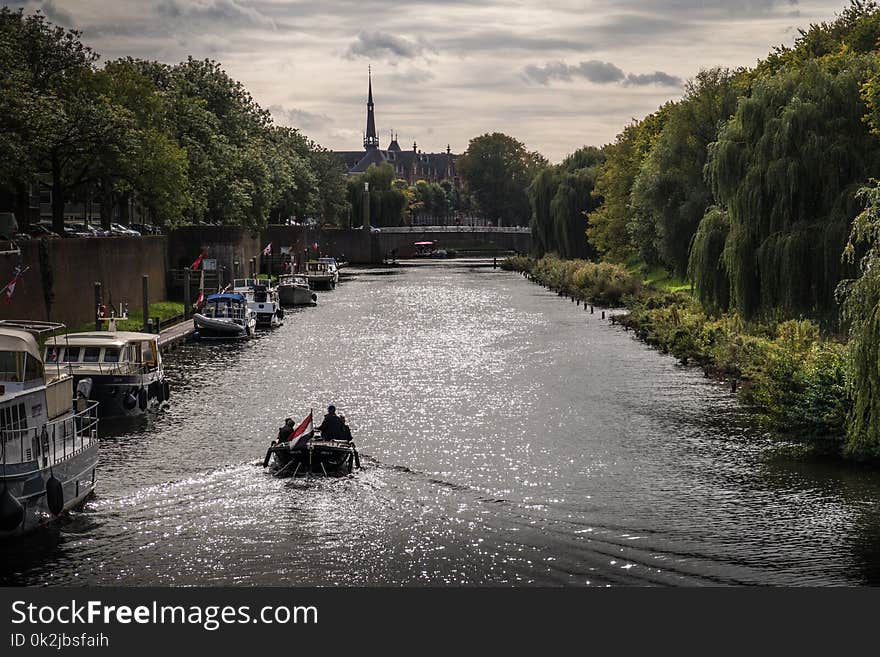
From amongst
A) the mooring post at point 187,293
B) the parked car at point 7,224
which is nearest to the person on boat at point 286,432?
the parked car at point 7,224

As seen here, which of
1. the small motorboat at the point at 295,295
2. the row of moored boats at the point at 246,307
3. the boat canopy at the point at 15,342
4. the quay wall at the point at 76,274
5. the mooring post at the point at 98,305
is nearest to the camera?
the boat canopy at the point at 15,342

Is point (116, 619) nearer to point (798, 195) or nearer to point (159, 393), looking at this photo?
point (159, 393)

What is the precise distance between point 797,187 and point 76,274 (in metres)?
35.5

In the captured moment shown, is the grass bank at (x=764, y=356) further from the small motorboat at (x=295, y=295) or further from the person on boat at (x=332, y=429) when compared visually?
the small motorboat at (x=295, y=295)

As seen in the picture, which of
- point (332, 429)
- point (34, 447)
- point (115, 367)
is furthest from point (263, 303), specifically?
point (34, 447)

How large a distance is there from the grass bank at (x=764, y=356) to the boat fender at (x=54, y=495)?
18331 mm

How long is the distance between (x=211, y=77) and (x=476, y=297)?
88.9 feet

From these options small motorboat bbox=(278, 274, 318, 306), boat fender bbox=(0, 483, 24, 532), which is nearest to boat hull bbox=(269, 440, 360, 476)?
boat fender bbox=(0, 483, 24, 532)

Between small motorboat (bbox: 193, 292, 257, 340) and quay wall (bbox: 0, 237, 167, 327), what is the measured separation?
16.7 ft

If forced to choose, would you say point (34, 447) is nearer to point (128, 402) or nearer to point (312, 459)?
point (312, 459)

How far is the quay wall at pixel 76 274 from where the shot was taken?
54.4 meters

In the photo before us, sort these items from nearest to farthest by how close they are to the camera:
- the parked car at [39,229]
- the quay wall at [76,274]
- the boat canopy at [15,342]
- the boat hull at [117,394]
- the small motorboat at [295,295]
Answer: the boat canopy at [15,342] < the boat hull at [117,394] < the quay wall at [76,274] < the parked car at [39,229] < the small motorboat at [295,295]

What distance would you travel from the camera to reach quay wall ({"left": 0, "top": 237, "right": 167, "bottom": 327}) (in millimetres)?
54406

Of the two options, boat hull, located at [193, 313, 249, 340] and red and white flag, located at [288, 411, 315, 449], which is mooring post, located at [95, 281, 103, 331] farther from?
red and white flag, located at [288, 411, 315, 449]
